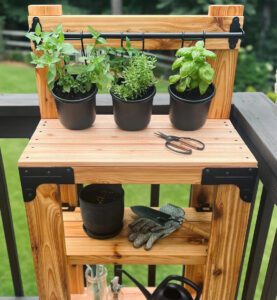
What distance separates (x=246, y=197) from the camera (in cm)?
101

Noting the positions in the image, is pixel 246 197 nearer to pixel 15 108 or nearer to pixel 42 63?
pixel 42 63

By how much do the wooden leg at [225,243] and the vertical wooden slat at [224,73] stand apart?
29 cm

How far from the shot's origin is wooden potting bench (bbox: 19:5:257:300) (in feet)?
3.16

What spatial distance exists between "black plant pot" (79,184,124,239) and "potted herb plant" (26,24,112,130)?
0.23m

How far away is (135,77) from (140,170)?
246 millimetres

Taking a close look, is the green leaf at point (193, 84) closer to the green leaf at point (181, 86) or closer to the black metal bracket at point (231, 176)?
the green leaf at point (181, 86)

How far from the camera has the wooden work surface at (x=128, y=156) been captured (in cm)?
95

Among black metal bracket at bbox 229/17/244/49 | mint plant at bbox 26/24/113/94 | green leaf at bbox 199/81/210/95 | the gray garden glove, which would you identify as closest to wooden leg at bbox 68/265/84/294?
the gray garden glove

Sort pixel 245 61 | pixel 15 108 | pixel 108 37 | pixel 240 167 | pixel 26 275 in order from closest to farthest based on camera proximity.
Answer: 1. pixel 240 167
2. pixel 108 37
3. pixel 15 108
4. pixel 26 275
5. pixel 245 61

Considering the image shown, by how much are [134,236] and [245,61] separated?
223 inches

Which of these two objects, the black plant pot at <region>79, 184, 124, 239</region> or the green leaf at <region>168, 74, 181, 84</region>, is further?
the black plant pot at <region>79, 184, 124, 239</region>

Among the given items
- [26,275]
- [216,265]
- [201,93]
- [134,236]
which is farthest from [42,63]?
[26,275]

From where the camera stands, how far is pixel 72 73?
1060 mm

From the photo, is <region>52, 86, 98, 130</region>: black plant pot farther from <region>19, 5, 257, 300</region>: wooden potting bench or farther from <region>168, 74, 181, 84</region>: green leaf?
<region>168, 74, 181, 84</region>: green leaf
